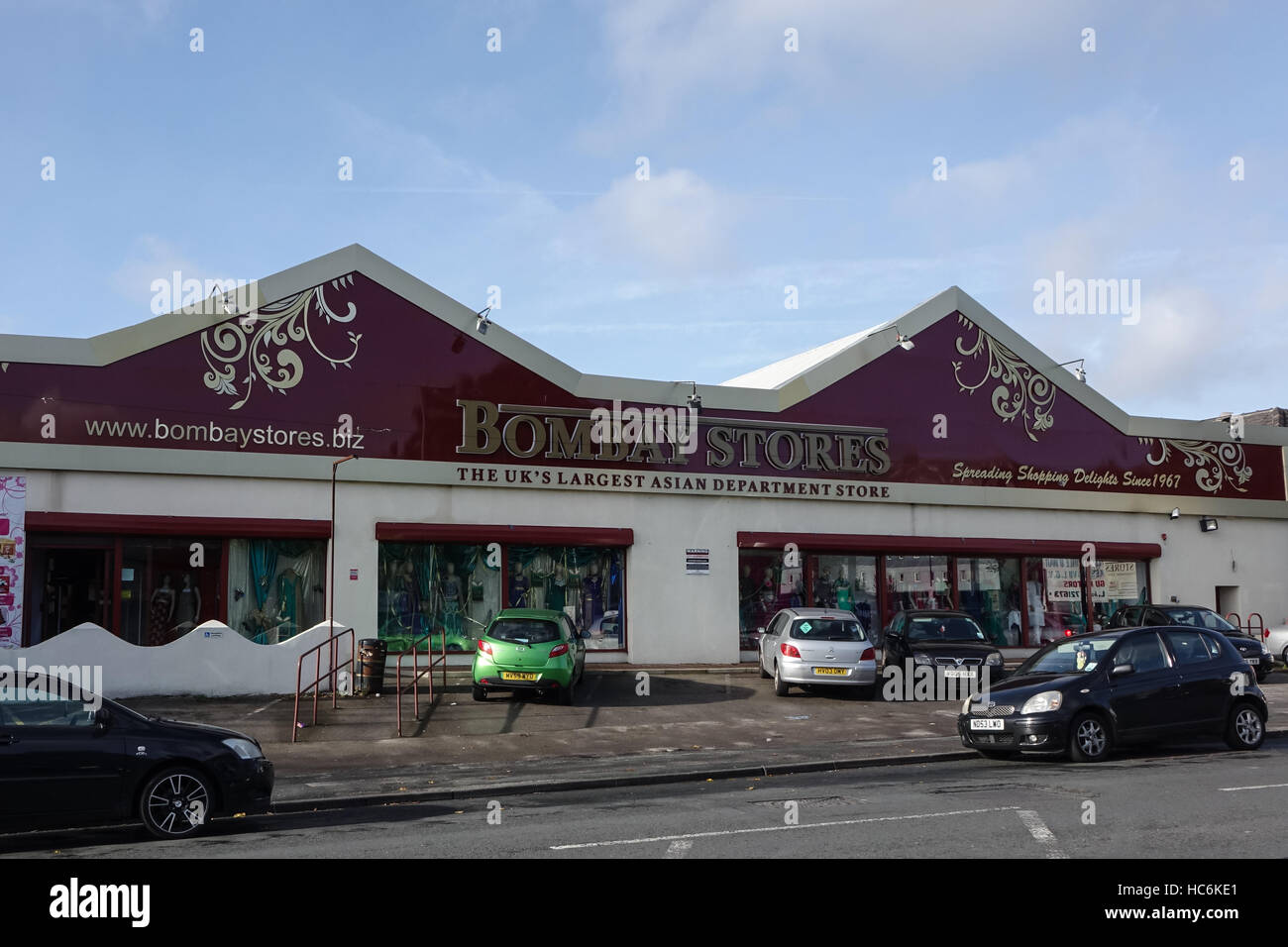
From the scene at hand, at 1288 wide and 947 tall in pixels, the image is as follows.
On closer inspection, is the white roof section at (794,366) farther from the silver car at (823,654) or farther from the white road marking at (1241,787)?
the white road marking at (1241,787)

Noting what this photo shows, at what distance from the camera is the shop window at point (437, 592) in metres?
23.0

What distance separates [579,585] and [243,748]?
47.6 feet

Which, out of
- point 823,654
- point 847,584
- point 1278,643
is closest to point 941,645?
point 823,654

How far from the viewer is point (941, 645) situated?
21031 millimetres

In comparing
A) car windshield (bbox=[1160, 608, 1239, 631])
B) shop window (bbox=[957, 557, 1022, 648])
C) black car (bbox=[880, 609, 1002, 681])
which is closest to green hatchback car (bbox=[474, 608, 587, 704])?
black car (bbox=[880, 609, 1002, 681])

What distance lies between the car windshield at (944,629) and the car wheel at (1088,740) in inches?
307

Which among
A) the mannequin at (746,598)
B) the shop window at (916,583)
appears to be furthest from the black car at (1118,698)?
the shop window at (916,583)

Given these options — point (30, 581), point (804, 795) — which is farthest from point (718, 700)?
point (30, 581)

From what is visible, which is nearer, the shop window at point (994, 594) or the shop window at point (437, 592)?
the shop window at point (437, 592)

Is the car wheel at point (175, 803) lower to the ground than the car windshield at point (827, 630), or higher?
lower

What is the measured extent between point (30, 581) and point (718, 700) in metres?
12.7

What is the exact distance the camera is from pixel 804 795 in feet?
38.1

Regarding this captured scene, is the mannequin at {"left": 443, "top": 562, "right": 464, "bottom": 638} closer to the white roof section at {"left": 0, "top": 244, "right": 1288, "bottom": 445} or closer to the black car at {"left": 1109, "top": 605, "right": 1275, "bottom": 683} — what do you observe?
the white roof section at {"left": 0, "top": 244, "right": 1288, "bottom": 445}
